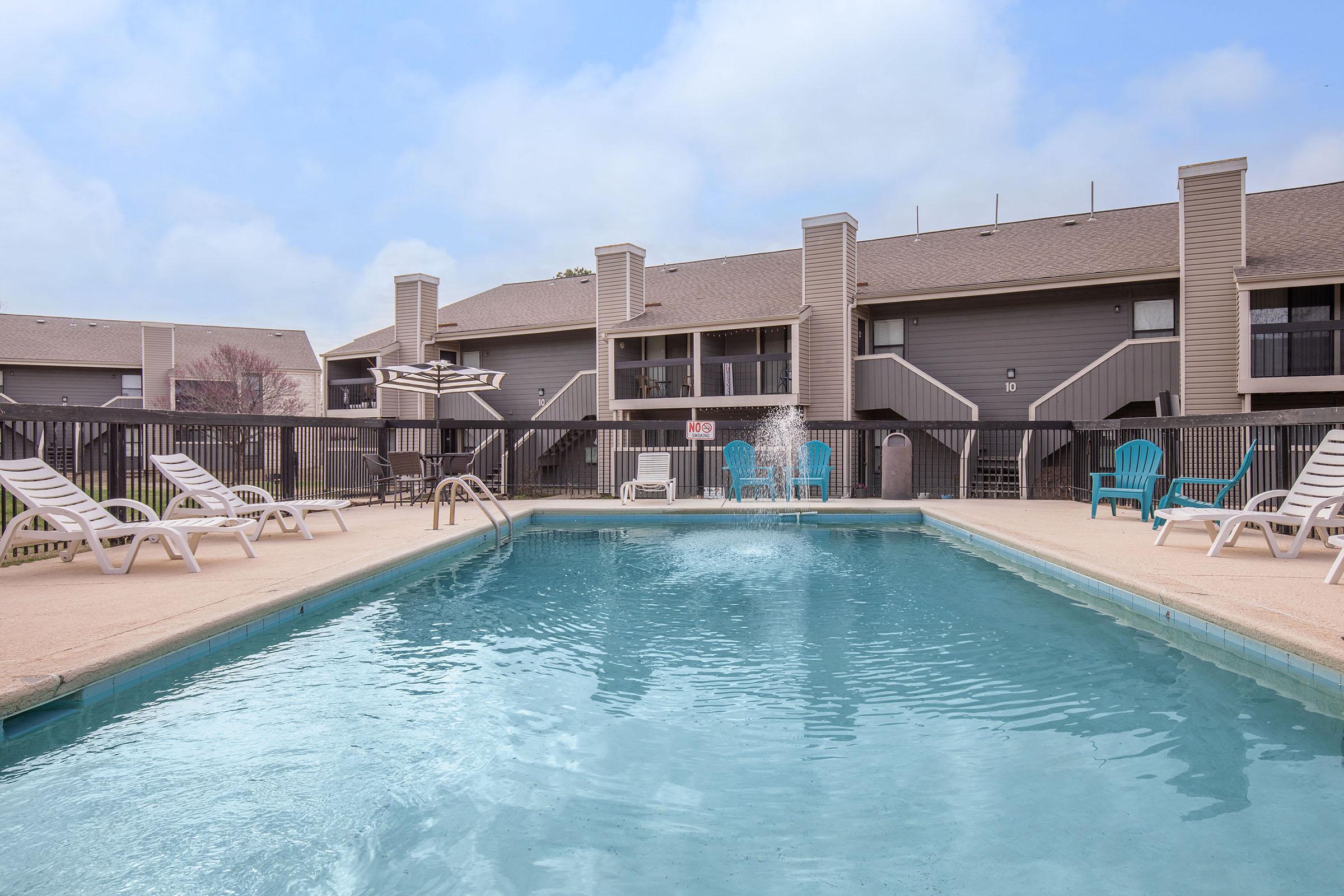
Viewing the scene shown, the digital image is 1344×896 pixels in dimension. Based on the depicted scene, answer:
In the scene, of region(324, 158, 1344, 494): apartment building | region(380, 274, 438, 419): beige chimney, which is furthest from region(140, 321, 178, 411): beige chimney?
region(380, 274, 438, 419): beige chimney

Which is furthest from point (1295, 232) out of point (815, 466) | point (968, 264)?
point (815, 466)

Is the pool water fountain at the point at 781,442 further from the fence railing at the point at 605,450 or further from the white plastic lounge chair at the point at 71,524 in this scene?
the white plastic lounge chair at the point at 71,524

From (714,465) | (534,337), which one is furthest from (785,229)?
(714,465)

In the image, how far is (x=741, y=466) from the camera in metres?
13.6

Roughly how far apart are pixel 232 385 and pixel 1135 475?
29842 mm

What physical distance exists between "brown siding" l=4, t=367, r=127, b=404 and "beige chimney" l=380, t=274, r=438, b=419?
13.4 meters

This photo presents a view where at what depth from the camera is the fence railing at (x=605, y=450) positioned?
809 cm

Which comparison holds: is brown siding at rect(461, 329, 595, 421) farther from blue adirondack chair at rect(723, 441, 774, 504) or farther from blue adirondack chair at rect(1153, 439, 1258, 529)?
blue adirondack chair at rect(1153, 439, 1258, 529)

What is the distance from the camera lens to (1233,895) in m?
2.21

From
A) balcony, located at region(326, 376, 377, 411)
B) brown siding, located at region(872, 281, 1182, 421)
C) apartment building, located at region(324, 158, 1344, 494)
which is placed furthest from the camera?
balcony, located at region(326, 376, 377, 411)

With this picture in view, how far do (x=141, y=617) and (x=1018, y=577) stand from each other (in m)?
6.88

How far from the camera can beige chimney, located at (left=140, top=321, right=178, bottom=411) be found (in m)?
29.2

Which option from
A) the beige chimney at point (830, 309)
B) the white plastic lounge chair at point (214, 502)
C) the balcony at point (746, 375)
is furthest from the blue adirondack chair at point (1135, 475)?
the white plastic lounge chair at point (214, 502)

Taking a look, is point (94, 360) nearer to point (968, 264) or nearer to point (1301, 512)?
point (968, 264)
